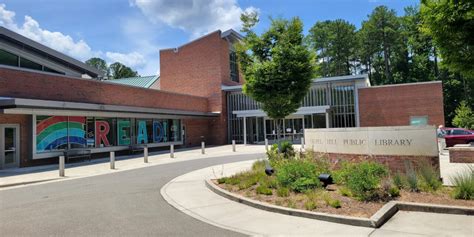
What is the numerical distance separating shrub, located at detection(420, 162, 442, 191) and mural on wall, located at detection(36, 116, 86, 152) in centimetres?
1973

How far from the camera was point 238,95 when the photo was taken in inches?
1501

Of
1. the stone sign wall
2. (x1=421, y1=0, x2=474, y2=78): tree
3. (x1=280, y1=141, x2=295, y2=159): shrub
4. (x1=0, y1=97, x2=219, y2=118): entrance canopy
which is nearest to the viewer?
(x1=421, y1=0, x2=474, y2=78): tree

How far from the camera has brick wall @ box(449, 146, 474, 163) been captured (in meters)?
14.0

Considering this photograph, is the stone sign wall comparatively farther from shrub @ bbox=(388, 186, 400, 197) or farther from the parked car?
the parked car

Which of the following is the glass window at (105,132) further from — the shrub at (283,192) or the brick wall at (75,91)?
the shrub at (283,192)

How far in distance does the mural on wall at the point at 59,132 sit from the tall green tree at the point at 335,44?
173ft

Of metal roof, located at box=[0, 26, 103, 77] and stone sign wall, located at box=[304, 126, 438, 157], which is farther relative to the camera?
metal roof, located at box=[0, 26, 103, 77]

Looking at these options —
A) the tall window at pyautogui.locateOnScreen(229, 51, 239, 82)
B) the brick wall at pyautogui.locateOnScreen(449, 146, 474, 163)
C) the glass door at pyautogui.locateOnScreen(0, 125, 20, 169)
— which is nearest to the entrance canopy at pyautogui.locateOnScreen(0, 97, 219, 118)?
the glass door at pyautogui.locateOnScreen(0, 125, 20, 169)

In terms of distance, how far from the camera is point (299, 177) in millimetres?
9000

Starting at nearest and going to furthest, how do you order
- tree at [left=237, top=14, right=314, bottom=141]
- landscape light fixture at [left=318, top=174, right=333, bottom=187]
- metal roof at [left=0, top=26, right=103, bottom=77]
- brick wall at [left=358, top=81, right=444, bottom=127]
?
1. landscape light fixture at [left=318, top=174, right=333, bottom=187]
2. tree at [left=237, top=14, right=314, bottom=141]
3. metal roof at [left=0, top=26, right=103, bottom=77]
4. brick wall at [left=358, top=81, right=444, bottom=127]

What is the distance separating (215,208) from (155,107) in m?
23.0

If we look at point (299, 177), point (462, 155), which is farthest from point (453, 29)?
point (462, 155)

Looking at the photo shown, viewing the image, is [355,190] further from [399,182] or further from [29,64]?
[29,64]

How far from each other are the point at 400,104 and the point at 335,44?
123ft
